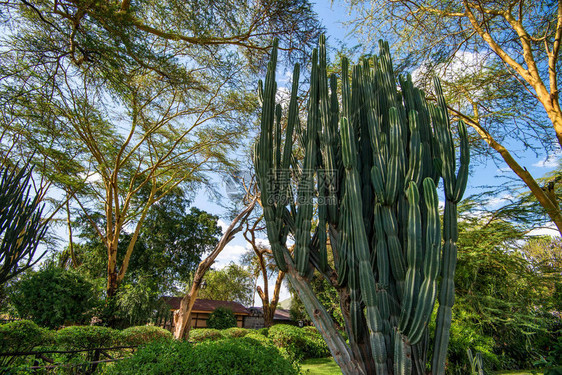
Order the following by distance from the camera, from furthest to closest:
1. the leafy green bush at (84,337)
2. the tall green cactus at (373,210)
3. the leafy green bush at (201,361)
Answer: the leafy green bush at (84,337) → the leafy green bush at (201,361) → the tall green cactus at (373,210)

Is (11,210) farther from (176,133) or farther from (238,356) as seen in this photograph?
(176,133)

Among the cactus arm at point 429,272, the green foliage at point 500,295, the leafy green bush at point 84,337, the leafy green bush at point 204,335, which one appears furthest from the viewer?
the leafy green bush at point 204,335

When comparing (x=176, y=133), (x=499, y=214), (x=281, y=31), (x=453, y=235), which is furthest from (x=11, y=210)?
(x=176, y=133)

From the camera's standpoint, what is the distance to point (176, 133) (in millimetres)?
12172

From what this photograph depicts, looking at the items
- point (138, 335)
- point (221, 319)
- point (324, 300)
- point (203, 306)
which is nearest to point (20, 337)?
point (138, 335)

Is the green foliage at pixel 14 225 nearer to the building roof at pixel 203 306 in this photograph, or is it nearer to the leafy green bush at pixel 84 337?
the leafy green bush at pixel 84 337

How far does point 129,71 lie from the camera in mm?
5070

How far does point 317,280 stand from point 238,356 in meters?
11.3

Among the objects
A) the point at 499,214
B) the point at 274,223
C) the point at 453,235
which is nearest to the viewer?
the point at 453,235

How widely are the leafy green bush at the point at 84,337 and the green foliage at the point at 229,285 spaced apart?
18.5 m

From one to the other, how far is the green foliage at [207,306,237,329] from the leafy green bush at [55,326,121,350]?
8866mm

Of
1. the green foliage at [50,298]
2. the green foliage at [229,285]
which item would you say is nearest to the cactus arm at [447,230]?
the green foliage at [50,298]

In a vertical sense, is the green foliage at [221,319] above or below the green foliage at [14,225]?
below

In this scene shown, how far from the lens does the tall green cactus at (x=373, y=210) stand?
2531 millimetres
